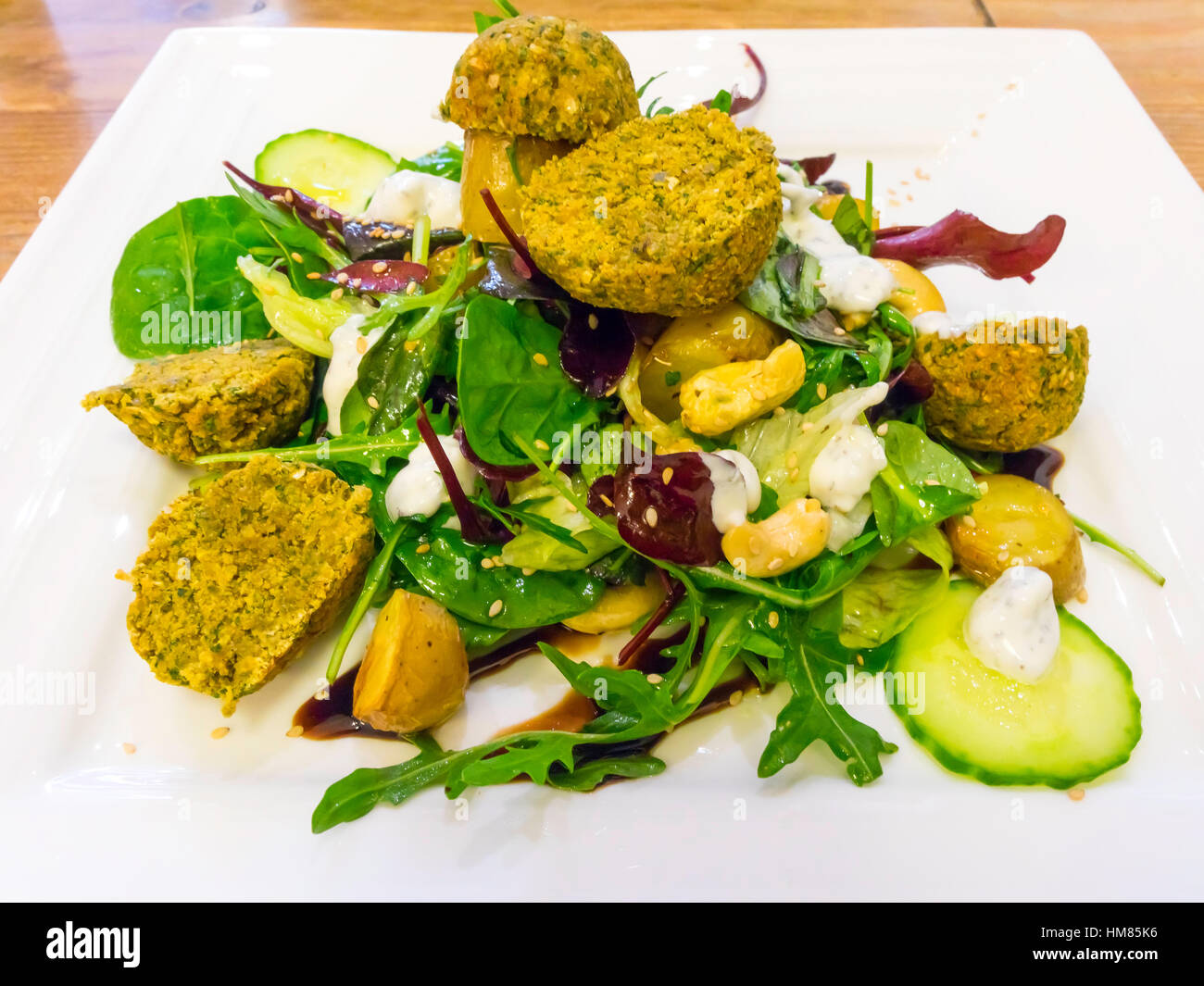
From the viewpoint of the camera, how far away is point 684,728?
1.83m

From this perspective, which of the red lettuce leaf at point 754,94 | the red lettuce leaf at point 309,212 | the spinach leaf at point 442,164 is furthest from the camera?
the red lettuce leaf at point 754,94

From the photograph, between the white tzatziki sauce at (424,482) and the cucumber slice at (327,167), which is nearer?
the white tzatziki sauce at (424,482)

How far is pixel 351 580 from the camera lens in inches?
74.5

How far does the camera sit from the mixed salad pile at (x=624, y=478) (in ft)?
5.67

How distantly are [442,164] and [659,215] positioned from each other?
52.4 inches

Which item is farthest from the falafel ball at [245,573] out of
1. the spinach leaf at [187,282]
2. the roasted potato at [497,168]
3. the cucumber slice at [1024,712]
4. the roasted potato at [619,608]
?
the cucumber slice at [1024,712]

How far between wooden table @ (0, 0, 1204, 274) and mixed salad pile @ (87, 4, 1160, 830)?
2085 millimetres

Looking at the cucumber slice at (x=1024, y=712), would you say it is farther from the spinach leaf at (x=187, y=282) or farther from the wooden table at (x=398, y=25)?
the wooden table at (x=398, y=25)

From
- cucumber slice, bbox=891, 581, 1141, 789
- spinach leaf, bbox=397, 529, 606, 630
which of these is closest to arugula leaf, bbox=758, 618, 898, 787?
cucumber slice, bbox=891, 581, 1141, 789

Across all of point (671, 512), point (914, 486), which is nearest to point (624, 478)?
point (671, 512)

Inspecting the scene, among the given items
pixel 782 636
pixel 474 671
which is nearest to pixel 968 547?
pixel 782 636

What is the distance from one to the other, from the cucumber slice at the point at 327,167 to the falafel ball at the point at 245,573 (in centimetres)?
138

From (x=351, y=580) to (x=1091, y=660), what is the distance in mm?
1748
